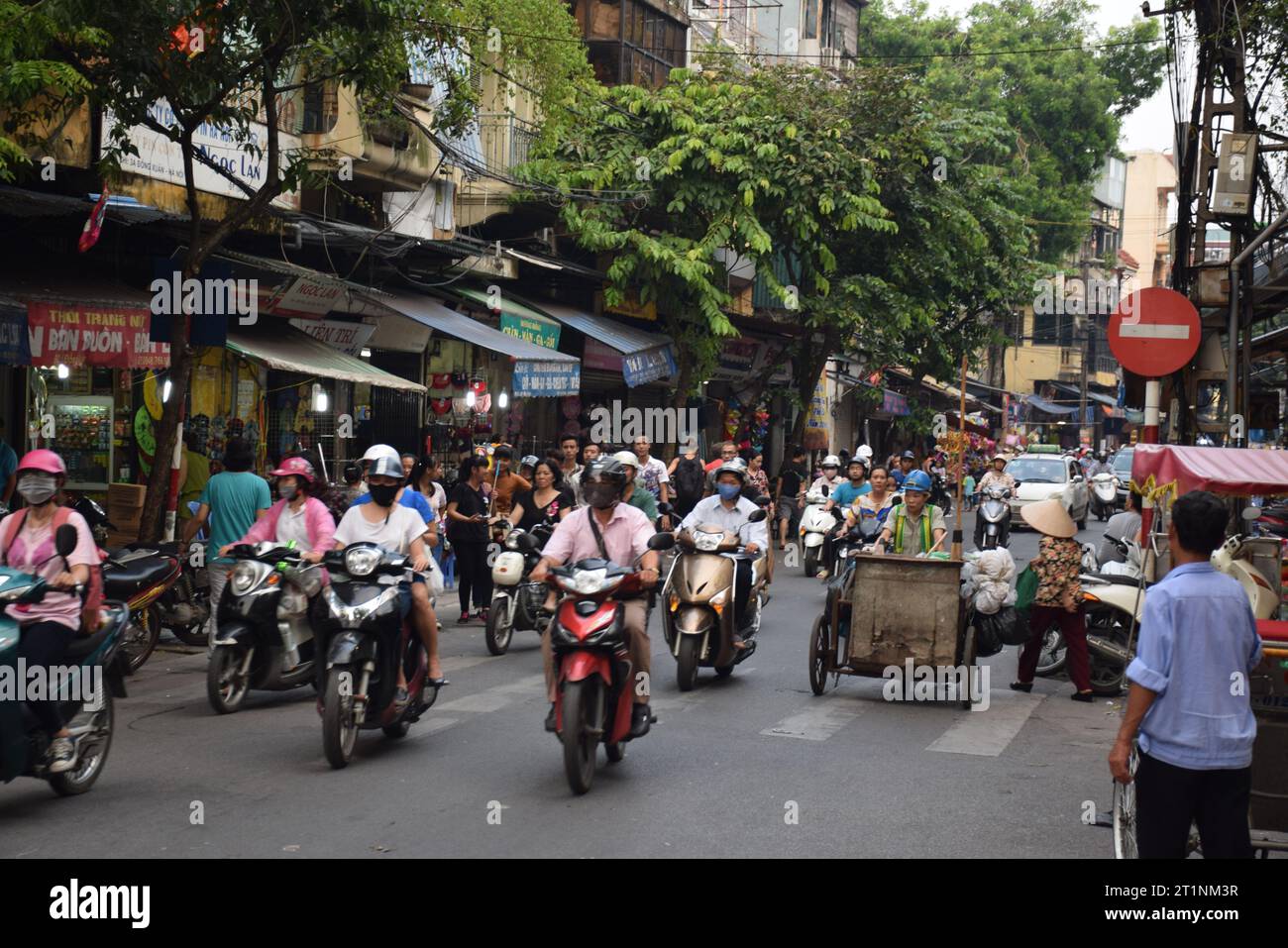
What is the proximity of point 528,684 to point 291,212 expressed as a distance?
7432 millimetres

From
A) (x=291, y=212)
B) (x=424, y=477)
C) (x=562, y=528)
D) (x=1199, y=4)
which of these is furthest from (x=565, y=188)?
(x=562, y=528)

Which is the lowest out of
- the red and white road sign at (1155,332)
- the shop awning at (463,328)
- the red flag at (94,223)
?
the red and white road sign at (1155,332)

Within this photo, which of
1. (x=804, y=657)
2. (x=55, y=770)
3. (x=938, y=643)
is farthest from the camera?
(x=804, y=657)

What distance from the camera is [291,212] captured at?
52.1ft

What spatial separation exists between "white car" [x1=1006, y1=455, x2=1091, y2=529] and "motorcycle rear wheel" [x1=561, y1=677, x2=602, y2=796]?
2371 cm

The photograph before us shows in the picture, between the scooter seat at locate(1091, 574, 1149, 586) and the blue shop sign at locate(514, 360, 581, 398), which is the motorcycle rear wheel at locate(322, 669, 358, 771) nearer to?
the scooter seat at locate(1091, 574, 1149, 586)

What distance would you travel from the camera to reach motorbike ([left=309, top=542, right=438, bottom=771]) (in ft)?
24.7

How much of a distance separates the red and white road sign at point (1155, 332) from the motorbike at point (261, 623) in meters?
5.70

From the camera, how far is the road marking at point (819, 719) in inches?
358

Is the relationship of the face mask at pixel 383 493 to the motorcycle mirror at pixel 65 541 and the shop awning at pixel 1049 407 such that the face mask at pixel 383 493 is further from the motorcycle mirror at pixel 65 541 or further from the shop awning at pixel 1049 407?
the shop awning at pixel 1049 407

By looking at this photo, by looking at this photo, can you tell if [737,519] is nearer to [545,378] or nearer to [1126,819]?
[1126,819]

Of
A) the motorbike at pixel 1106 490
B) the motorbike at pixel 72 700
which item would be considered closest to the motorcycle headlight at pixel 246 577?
the motorbike at pixel 72 700

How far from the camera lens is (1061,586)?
1066cm
